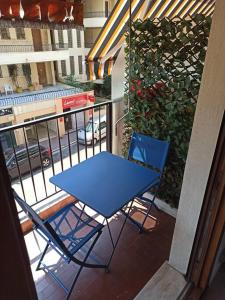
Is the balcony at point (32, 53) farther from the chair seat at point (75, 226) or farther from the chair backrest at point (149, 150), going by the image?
the chair seat at point (75, 226)

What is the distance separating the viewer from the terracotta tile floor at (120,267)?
5.26 feet

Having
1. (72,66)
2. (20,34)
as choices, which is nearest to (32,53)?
(20,34)

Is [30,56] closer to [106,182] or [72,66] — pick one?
[72,66]

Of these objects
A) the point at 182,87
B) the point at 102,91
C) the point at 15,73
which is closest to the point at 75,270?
the point at 182,87

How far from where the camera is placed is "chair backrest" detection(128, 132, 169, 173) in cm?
203

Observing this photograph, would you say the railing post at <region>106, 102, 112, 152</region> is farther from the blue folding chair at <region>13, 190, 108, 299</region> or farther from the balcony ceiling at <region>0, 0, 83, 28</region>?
the blue folding chair at <region>13, 190, 108, 299</region>

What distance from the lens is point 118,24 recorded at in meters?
2.53

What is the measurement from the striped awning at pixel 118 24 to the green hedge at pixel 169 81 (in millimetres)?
547

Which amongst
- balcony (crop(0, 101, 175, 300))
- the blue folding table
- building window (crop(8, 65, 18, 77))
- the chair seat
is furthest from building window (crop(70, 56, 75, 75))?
the chair seat

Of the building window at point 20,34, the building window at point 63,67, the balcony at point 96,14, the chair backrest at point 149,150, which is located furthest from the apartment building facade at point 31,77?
the chair backrest at point 149,150

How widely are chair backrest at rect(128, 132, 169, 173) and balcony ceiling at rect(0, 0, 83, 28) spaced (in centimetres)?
132

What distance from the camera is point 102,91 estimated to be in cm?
905

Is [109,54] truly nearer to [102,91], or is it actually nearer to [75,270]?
[75,270]

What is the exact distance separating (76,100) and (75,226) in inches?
291
